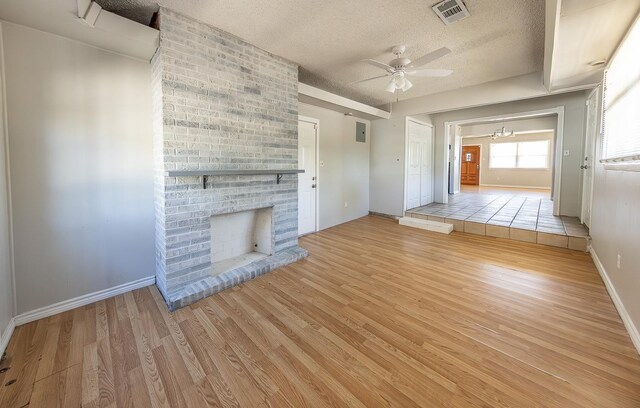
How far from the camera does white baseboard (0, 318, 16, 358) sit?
6.04 ft

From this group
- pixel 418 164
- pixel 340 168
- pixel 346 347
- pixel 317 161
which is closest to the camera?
pixel 346 347

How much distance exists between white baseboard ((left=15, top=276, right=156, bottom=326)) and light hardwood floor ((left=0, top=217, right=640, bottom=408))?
0.28ft

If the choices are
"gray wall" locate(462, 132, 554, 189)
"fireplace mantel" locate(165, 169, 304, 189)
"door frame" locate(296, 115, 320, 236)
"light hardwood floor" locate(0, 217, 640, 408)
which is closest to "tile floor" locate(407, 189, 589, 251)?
"light hardwood floor" locate(0, 217, 640, 408)

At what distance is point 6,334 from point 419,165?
7.00 metres

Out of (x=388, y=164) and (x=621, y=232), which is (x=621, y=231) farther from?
(x=388, y=164)

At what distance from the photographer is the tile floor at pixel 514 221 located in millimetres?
4058

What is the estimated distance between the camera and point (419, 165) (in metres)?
6.50

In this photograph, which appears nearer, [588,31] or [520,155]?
[588,31]

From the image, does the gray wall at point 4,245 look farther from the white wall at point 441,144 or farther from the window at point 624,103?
the white wall at point 441,144

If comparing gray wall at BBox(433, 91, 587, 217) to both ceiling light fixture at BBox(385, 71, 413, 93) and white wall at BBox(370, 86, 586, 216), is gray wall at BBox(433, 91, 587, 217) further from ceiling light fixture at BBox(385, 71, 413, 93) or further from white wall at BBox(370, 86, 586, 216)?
ceiling light fixture at BBox(385, 71, 413, 93)

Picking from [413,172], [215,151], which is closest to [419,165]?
[413,172]

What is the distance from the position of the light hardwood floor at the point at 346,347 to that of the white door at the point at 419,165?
3465 mm

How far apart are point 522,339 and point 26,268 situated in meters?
4.14

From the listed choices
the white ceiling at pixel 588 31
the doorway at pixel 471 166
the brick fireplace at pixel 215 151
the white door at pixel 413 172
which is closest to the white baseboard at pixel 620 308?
the white ceiling at pixel 588 31
